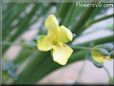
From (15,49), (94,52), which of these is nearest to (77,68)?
(15,49)

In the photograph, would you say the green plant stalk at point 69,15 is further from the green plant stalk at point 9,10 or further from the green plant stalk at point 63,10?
the green plant stalk at point 9,10

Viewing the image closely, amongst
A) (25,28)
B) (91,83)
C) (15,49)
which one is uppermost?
(25,28)

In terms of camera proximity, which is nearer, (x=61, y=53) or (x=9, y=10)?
(x=61, y=53)

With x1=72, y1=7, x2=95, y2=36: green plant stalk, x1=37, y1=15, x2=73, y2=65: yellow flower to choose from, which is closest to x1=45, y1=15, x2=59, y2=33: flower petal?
x1=37, y1=15, x2=73, y2=65: yellow flower

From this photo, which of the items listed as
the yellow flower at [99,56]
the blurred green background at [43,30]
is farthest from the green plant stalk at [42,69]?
the yellow flower at [99,56]

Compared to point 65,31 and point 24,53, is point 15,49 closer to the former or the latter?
point 24,53

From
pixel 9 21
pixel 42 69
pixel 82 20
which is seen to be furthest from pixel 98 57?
pixel 9 21

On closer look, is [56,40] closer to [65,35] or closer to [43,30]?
[65,35]

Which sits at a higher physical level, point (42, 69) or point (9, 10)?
point (9, 10)
